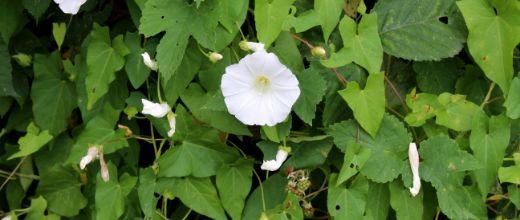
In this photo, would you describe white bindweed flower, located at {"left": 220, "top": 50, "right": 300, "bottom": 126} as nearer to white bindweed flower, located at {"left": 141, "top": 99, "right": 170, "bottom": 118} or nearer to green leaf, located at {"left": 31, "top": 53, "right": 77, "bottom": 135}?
white bindweed flower, located at {"left": 141, "top": 99, "right": 170, "bottom": 118}

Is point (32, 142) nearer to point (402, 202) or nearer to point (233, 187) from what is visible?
point (233, 187)

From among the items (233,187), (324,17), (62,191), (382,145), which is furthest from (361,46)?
(62,191)

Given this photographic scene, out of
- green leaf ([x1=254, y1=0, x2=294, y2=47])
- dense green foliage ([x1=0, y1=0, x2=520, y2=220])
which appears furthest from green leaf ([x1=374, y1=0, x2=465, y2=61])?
green leaf ([x1=254, y1=0, x2=294, y2=47])

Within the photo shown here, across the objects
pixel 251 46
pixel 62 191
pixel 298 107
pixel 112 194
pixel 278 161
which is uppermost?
pixel 251 46

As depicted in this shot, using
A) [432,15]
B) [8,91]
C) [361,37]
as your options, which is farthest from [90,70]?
[432,15]

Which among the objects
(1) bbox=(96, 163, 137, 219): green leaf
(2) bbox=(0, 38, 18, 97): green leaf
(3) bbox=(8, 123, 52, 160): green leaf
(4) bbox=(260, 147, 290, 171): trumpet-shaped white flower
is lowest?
(1) bbox=(96, 163, 137, 219): green leaf

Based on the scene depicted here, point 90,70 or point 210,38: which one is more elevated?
point 210,38

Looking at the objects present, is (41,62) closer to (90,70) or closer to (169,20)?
(90,70)
